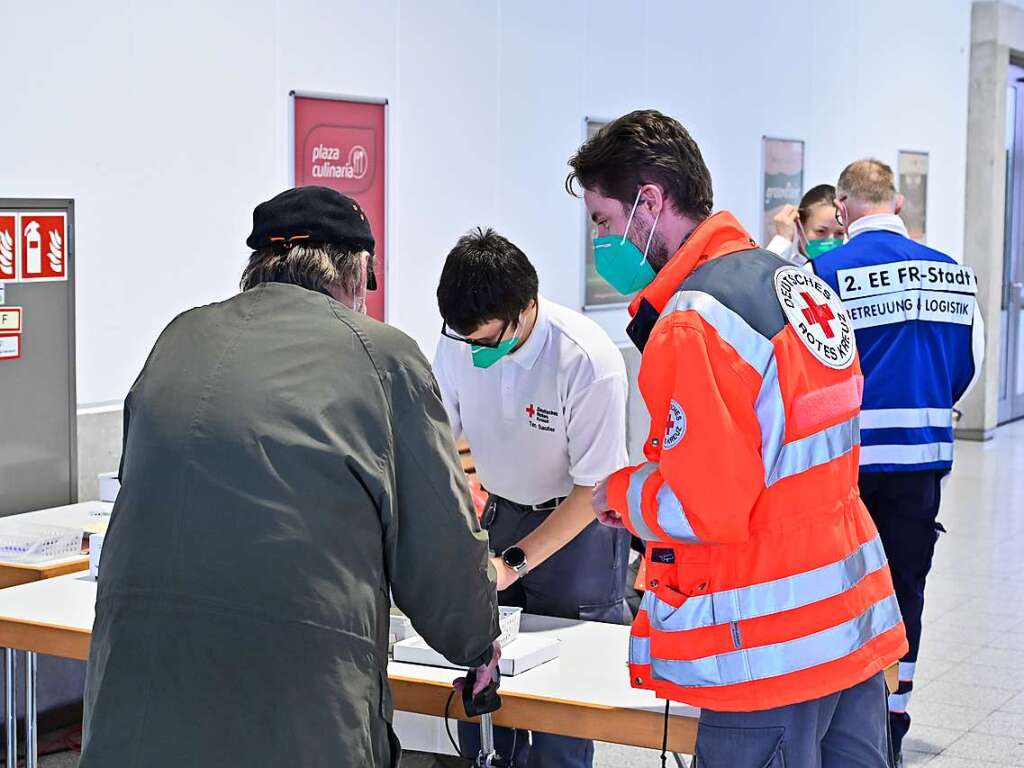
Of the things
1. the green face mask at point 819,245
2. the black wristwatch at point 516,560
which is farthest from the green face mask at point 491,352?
the green face mask at point 819,245

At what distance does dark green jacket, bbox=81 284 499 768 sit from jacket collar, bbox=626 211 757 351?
19.9 inches

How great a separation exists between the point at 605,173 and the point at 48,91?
9.10 ft

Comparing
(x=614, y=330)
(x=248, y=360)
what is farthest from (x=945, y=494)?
(x=248, y=360)

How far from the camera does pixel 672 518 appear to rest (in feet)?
6.99

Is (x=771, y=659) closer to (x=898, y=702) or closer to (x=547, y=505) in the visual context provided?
(x=547, y=505)

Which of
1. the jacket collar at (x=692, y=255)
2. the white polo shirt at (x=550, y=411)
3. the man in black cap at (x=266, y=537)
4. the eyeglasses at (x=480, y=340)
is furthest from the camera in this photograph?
the white polo shirt at (x=550, y=411)

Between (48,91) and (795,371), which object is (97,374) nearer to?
(48,91)

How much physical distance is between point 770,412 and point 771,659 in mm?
389

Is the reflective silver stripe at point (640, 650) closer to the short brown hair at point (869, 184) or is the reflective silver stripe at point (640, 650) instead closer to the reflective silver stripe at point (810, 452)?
the reflective silver stripe at point (810, 452)

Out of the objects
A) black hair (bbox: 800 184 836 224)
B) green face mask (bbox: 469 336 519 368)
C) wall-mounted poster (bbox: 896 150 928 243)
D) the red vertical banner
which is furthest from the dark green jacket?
wall-mounted poster (bbox: 896 150 928 243)

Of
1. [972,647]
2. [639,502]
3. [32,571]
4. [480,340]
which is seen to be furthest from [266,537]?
[972,647]

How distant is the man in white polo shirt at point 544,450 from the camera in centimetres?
315

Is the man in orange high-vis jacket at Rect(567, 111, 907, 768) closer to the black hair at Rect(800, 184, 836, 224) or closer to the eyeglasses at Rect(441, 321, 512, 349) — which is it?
the eyeglasses at Rect(441, 321, 512, 349)

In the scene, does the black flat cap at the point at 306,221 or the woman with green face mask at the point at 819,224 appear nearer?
the black flat cap at the point at 306,221
